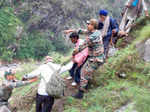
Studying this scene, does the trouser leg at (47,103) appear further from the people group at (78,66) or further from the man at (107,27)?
the man at (107,27)

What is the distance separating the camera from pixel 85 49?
3736mm

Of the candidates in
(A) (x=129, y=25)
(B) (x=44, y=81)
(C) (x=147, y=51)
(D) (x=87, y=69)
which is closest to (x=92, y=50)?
(D) (x=87, y=69)

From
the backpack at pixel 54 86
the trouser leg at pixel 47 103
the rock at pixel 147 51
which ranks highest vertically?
the rock at pixel 147 51

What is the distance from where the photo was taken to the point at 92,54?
12.1ft

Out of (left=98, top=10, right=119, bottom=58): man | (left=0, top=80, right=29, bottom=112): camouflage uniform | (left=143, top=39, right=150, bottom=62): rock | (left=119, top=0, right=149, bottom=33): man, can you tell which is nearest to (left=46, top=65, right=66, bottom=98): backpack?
(left=0, top=80, right=29, bottom=112): camouflage uniform

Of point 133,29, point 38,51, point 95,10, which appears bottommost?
point 38,51

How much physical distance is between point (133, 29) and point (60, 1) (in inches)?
694

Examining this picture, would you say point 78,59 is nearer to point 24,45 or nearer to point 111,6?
point 24,45

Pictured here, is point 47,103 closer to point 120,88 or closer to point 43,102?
point 43,102

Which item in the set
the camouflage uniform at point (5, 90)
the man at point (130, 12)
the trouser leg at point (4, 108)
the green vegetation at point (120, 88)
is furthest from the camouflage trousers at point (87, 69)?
the man at point (130, 12)

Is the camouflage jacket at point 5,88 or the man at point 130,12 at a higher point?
the man at point 130,12

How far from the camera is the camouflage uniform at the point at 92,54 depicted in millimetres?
3537

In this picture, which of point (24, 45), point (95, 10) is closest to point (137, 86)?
point (24, 45)

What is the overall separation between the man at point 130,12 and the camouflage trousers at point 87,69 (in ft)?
9.37
